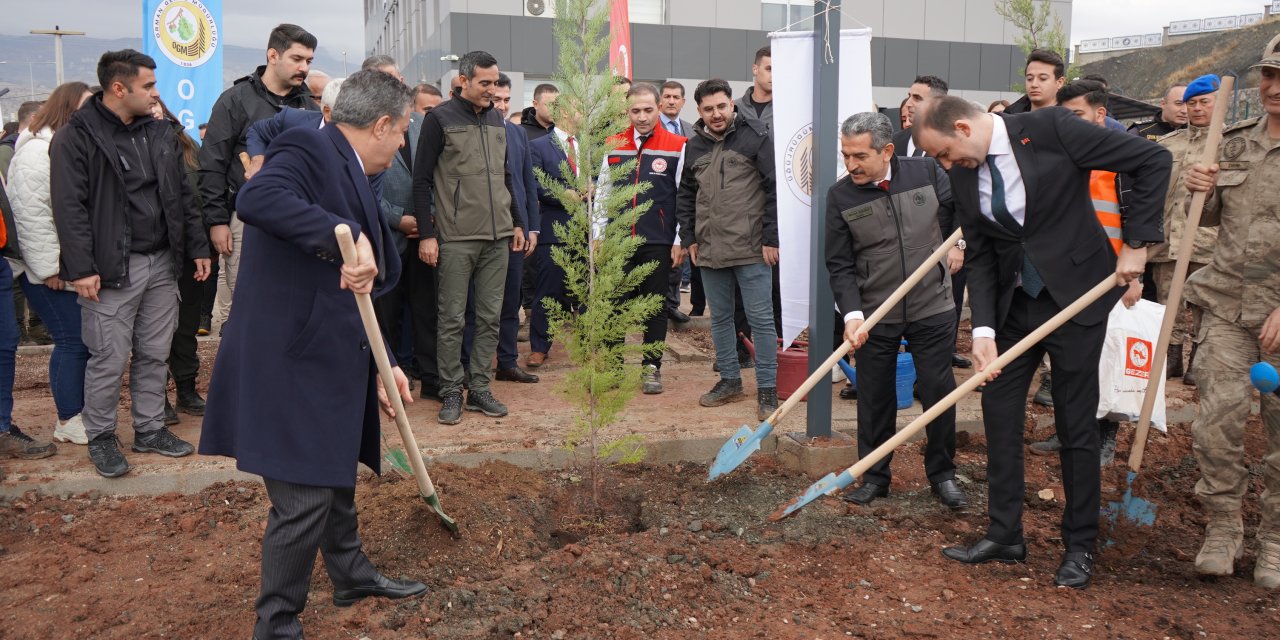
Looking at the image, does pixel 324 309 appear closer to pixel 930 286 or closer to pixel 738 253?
pixel 930 286

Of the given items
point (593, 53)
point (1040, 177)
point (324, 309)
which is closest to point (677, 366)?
point (593, 53)

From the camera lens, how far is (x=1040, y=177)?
3770 mm

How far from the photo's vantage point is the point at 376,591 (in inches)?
147

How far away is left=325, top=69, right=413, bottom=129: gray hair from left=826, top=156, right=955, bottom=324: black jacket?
2.47 metres

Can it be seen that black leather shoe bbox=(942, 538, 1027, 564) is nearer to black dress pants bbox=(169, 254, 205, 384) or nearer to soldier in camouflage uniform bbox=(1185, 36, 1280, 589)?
soldier in camouflage uniform bbox=(1185, 36, 1280, 589)

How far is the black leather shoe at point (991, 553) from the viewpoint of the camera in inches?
160

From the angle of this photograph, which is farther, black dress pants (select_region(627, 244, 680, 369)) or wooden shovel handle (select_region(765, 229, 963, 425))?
black dress pants (select_region(627, 244, 680, 369))

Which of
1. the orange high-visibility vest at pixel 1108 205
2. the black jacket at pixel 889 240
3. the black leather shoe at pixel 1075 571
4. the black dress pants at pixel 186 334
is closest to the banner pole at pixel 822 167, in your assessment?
the black jacket at pixel 889 240

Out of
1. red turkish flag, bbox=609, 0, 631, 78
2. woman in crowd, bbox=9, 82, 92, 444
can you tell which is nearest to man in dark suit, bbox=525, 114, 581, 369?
red turkish flag, bbox=609, 0, 631, 78

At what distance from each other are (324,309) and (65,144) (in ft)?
9.41

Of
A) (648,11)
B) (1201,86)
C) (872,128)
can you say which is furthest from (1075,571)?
(648,11)

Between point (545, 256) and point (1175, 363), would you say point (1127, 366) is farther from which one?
point (545, 256)

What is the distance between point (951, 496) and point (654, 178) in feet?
11.5

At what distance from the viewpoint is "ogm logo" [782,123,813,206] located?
5684 millimetres
